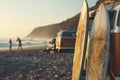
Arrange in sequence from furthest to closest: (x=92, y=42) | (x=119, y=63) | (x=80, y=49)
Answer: (x=80, y=49)
(x=92, y=42)
(x=119, y=63)

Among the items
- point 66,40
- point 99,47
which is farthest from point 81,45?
point 66,40

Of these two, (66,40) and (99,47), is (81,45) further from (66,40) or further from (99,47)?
(66,40)

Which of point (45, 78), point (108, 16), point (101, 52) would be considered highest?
point (108, 16)

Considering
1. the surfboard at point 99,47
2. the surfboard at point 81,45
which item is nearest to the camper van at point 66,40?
the surfboard at point 81,45

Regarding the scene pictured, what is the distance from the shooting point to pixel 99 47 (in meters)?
11.0

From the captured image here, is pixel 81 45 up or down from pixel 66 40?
down

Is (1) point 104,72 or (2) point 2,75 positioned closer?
(1) point 104,72

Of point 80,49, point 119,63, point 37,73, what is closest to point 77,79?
point 80,49

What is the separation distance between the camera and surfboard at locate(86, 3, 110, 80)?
10742 millimetres

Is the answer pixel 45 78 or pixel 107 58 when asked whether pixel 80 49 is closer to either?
pixel 107 58

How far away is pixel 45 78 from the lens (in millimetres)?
15523

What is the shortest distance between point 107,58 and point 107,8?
1908 mm

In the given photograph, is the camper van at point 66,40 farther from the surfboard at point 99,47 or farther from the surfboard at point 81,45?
the surfboard at point 99,47

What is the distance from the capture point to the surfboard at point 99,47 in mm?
10742
